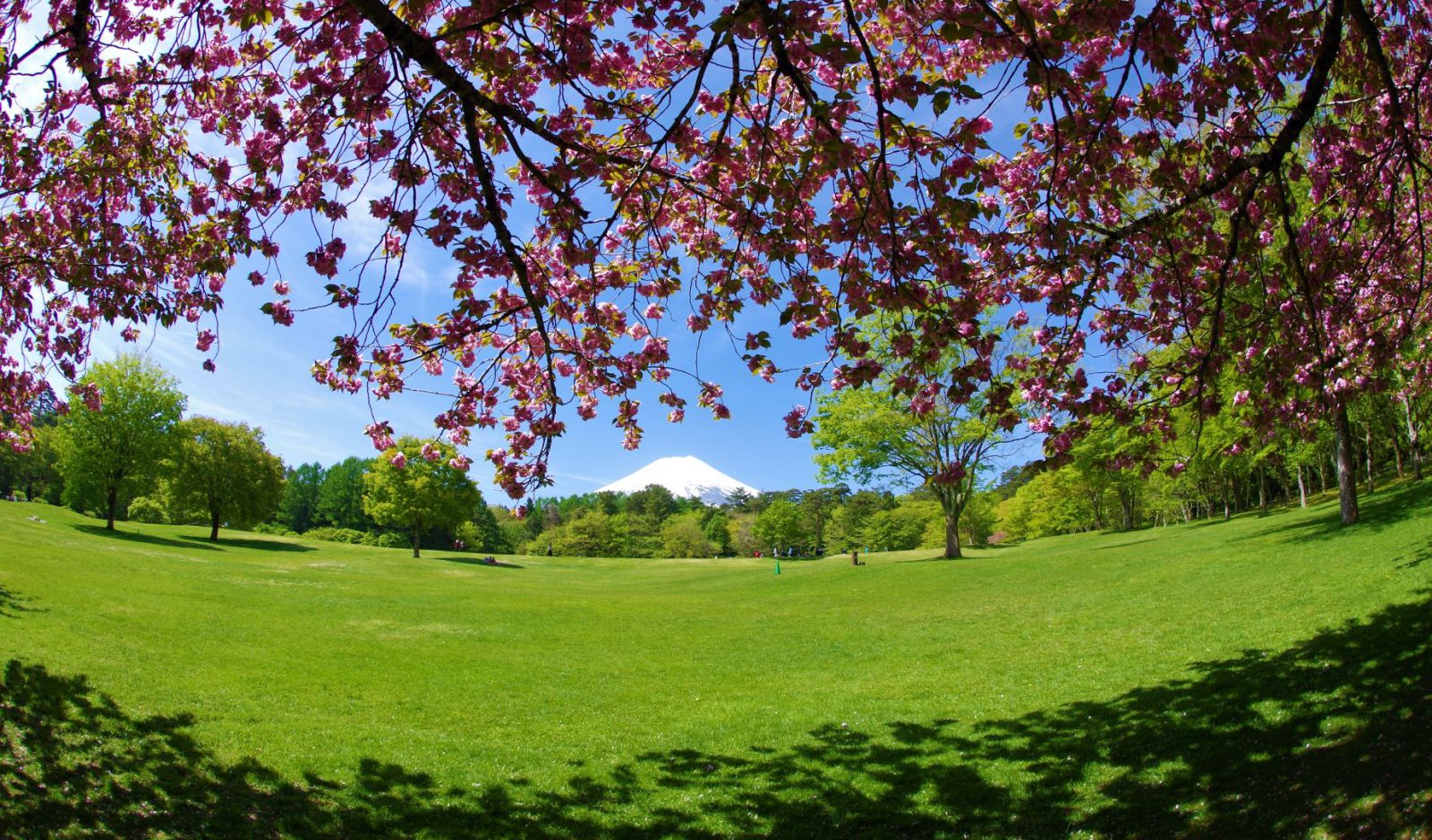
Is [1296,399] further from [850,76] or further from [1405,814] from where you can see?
[850,76]

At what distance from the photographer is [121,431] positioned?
136 feet

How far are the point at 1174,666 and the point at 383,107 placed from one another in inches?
522

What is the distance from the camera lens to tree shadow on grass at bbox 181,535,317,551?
4372cm

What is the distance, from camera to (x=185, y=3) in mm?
6070

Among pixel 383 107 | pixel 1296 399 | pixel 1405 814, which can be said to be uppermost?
pixel 383 107

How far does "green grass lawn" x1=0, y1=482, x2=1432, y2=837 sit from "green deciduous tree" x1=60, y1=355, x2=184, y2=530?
2406cm

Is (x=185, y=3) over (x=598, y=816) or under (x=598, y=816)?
over

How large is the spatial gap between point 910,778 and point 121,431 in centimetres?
4996

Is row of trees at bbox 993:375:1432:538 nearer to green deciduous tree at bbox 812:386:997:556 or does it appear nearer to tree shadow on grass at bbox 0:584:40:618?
green deciduous tree at bbox 812:386:997:556

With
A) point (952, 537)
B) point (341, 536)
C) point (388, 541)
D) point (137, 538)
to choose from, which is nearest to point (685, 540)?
point (388, 541)

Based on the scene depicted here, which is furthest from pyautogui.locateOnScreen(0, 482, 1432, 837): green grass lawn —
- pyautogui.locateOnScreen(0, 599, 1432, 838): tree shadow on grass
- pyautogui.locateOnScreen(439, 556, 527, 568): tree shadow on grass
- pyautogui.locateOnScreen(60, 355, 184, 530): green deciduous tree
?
→ pyautogui.locateOnScreen(439, 556, 527, 568): tree shadow on grass

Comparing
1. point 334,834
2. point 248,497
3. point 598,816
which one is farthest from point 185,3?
point 248,497

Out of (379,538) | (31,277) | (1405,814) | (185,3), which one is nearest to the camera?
(1405,814)

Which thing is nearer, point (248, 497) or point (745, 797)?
point (745, 797)
